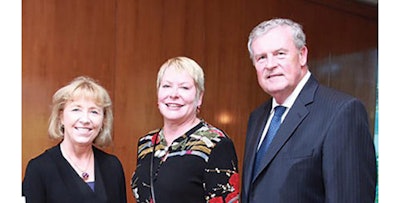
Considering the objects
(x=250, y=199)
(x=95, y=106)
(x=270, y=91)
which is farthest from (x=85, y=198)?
(x=270, y=91)

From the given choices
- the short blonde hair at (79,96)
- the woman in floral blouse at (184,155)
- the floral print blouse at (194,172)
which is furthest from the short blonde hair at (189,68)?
the short blonde hair at (79,96)

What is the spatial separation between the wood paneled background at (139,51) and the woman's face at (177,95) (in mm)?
1903

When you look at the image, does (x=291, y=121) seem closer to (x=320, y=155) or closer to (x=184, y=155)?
(x=320, y=155)

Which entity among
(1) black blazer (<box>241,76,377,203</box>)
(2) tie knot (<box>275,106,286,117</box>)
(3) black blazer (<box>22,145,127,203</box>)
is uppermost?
(2) tie knot (<box>275,106,286,117</box>)

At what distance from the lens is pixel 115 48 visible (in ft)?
14.6

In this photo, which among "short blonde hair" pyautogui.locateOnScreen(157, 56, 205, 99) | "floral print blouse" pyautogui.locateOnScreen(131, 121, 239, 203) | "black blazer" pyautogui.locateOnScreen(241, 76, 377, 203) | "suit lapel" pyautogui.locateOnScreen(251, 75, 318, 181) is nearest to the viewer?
"black blazer" pyautogui.locateOnScreen(241, 76, 377, 203)

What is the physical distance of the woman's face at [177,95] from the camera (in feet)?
6.88

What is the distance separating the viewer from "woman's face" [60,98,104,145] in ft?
7.19

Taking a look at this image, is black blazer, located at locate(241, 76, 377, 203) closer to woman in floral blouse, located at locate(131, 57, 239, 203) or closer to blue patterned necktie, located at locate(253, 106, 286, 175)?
blue patterned necktie, located at locate(253, 106, 286, 175)

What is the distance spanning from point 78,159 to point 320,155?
1160mm

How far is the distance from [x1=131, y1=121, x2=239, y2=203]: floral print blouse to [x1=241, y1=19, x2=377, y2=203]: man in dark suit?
173 millimetres

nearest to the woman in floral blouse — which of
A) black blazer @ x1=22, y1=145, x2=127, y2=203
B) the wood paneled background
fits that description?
black blazer @ x1=22, y1=145, x2=127, y2=203

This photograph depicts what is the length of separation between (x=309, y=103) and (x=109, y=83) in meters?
2.99

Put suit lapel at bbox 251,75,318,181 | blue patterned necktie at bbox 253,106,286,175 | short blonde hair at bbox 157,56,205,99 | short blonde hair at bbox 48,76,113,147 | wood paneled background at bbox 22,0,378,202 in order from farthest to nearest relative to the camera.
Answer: wood paneled background at bbox 22,0,378,202, short blonde hair at bbox 48,76,113,147, short blonde hair at bbox 157,56,205,99, blue patterned necktie at bbox 253,106,286,175, suit lapel at bbox 251,75,318,181
